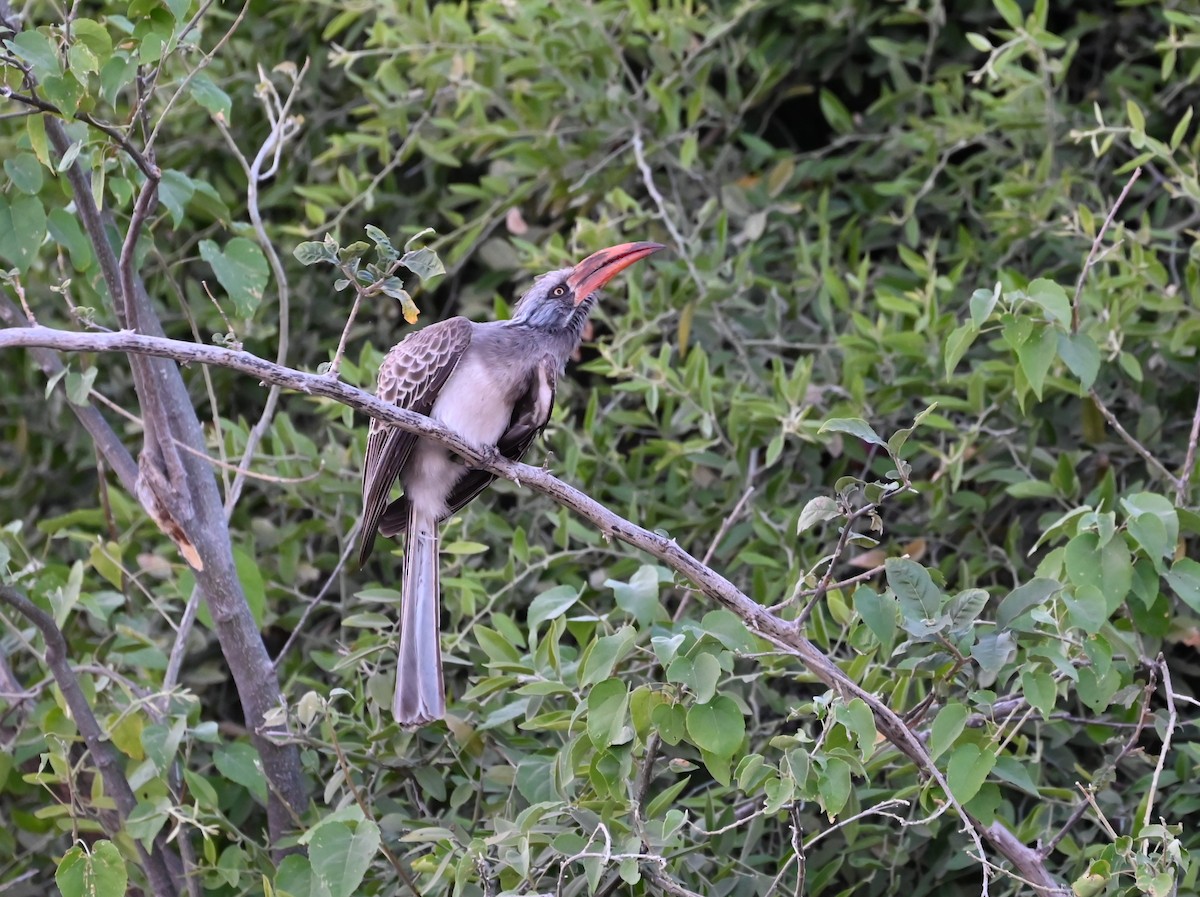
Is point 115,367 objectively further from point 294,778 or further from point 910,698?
point 910,698

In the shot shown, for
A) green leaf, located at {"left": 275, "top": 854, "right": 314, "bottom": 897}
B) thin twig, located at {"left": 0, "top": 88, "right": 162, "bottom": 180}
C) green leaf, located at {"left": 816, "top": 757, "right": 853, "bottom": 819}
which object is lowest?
green leaf, located at {"left": 275, "top": 854, "right": 314, "bottom": 897}

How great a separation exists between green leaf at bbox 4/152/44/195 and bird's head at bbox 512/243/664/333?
3.62 feet

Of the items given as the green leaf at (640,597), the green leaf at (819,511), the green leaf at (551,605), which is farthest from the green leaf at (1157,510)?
the green leaf at (551,605)

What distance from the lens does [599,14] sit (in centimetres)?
391

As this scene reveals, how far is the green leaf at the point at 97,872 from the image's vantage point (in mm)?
2387

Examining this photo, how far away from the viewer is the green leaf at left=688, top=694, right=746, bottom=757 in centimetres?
212

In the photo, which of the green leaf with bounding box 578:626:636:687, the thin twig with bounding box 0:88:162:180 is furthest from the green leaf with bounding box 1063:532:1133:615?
the thin twig with bounding box 0:88:162:180

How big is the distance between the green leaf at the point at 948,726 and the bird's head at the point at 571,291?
144 centimetres

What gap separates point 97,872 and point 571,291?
1634 mm

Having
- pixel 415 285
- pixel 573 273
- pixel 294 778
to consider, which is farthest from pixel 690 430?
pixel 294 778

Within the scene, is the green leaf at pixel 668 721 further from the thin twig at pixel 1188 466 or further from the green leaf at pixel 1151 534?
the thin twig at pixel 1188 466

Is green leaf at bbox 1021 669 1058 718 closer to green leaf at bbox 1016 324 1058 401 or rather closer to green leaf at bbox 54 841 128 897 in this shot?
green leaf at bbox 1016 324 1058 401

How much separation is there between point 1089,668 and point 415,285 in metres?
2.60

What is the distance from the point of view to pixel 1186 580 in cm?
228
